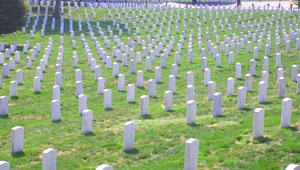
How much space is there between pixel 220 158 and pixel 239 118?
3.09m

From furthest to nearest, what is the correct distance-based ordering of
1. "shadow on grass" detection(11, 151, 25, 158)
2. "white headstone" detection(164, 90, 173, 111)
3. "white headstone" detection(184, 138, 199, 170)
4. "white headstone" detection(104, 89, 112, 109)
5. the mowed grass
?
1. "white headstone" detection(104, 89, 112, 109)
2. "white headstone" detection(164, 90, 173, 111)
3. "shadow on grass" detection(11, 151, 25, 158)
4. the mowed grass
5. "white headstone" detection(184, 138, 199, 170)

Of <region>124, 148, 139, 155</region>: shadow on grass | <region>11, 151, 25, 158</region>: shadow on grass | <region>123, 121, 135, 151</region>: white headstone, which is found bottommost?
<region>11, 151, 25, 158</region>: shadow on grass

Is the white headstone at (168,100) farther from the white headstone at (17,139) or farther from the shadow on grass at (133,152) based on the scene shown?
the white headstone at (17,139)

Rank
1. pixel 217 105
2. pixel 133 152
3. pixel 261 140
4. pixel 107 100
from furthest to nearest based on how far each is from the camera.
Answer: pixel 107 100, pixel 217 105, pixel 133 152, pixel 261 140

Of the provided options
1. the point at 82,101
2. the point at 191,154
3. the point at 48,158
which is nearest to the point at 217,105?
the point at 82,101

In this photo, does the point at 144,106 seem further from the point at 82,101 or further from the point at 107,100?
the point at 82,101

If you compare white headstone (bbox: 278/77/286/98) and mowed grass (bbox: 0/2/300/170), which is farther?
white headstone (bbox: 278/77/286/98)

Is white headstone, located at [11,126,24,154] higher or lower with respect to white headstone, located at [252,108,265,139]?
lower

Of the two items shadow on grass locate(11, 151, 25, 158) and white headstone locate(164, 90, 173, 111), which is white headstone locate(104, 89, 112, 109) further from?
shadow on grass locate(11, 151, 25, 158)

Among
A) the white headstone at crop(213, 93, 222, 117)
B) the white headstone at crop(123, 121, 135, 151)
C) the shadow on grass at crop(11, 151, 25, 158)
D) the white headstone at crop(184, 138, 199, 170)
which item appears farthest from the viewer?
the white headstone at crop(213, 93, 222, 117)

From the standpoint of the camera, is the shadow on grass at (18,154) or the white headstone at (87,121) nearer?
the shadow on grass at (18,154)

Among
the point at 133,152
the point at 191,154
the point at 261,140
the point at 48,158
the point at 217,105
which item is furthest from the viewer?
the point at 217,105

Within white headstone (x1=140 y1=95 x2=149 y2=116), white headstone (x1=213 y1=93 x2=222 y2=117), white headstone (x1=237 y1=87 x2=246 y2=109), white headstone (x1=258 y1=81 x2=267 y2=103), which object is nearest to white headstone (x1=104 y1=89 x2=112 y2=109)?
white headstone (x1=140 y1=95 x2=149 y2=116)

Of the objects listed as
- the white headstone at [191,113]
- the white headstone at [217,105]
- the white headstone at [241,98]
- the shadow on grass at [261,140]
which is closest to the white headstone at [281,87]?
the white headstone at [241,98]
